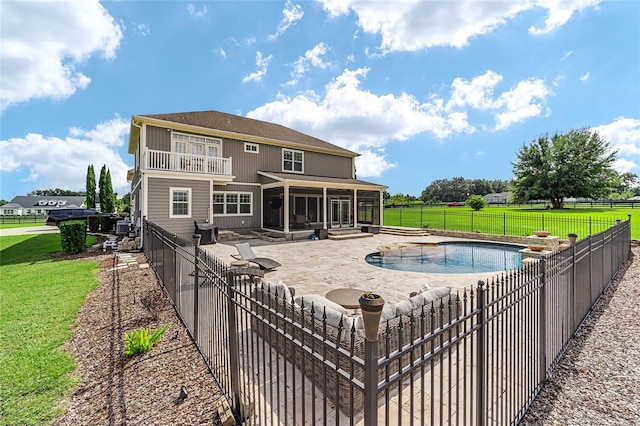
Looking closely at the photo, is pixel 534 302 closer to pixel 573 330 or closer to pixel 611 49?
pixel 573 330

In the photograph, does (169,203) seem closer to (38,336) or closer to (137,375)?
(38,336)

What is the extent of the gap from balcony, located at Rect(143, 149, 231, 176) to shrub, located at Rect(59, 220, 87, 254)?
3.90m

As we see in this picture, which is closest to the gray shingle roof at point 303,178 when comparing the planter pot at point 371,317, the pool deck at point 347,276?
the pool deck at point 347,276

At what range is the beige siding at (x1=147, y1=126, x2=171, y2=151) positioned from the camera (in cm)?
1444

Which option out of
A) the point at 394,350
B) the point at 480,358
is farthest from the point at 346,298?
the point at 480,358

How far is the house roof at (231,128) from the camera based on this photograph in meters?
15.0

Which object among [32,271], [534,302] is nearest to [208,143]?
[32,271]

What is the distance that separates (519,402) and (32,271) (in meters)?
13.2

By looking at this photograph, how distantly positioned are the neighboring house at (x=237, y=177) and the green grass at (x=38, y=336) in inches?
216

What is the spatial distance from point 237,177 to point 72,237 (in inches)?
343

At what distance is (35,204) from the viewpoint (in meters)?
75.6

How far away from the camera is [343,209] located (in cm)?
2183

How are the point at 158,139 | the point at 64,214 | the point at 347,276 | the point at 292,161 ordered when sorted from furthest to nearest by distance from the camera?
1. the point at 64,214
2. the point at 292,161
3. the point at 158,139
4. the point at 347,276

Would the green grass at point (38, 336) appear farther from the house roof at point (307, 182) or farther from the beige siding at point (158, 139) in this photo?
the house roof at point (307, 182)
